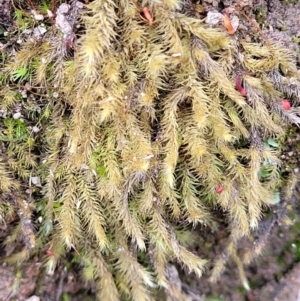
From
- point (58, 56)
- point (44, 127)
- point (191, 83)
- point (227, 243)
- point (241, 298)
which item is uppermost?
point (58, 56)

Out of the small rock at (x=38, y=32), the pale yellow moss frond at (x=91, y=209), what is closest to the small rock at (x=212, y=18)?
the small rock at (x=38, y=32)

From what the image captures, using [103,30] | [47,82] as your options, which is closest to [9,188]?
[47,82]

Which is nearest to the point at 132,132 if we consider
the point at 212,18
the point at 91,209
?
the point at 91,209

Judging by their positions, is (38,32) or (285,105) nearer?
(38,32)

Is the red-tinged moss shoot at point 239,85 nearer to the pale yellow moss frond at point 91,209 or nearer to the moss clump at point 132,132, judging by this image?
the moss clump at point 132,132

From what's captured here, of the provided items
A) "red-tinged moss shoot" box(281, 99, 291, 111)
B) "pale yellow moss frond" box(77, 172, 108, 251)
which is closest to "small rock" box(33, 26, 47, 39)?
"pale yellow moss frond" box(77, 172, 108, 251)

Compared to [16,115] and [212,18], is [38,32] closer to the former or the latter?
[16,115]

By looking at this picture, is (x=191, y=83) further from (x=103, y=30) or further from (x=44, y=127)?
(x=44, y=127)

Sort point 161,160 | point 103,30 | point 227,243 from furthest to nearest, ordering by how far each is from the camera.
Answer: point 227,243 < point 161,160 < point 103,30
